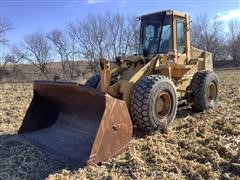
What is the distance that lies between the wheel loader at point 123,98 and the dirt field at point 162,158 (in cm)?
17

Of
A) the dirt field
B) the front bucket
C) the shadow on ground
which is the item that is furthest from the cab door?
the shadow on ground

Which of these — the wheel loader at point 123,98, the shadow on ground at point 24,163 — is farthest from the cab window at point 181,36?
the shadow on ground at point 24,163

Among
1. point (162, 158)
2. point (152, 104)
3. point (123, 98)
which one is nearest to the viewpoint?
point (162, 158)

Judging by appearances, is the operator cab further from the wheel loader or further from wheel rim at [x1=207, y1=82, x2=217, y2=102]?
wheel rim at [x1=207, y1=82, x2=217, y2=102]

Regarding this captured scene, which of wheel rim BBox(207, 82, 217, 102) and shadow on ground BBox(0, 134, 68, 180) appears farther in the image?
wheel rim BBox(207, 82, 217, 102)

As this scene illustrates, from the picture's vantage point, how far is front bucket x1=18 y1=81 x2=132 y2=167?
4.35 meters

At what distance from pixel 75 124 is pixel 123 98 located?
86cm

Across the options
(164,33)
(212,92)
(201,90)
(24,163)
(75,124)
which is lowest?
(24,163)

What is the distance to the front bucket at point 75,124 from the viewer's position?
171 inches

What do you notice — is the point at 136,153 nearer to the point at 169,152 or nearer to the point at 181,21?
the point at 169,152

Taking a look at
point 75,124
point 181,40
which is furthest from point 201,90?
point 75,124

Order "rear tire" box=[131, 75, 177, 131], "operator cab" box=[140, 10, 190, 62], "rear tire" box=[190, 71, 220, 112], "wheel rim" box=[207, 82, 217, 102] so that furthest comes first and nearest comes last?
1. "wheel rim" box=[207, 82, 217, 102]
2. "rear tire" box=[190, 71, 220, 112]
3. "operator cab" box=[140, 10, 190, 62]
4. "rear tire" box=[131, 75, 177, 131]

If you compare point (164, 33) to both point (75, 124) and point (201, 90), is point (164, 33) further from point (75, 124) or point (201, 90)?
point (75, 124)

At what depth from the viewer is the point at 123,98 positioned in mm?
5465
